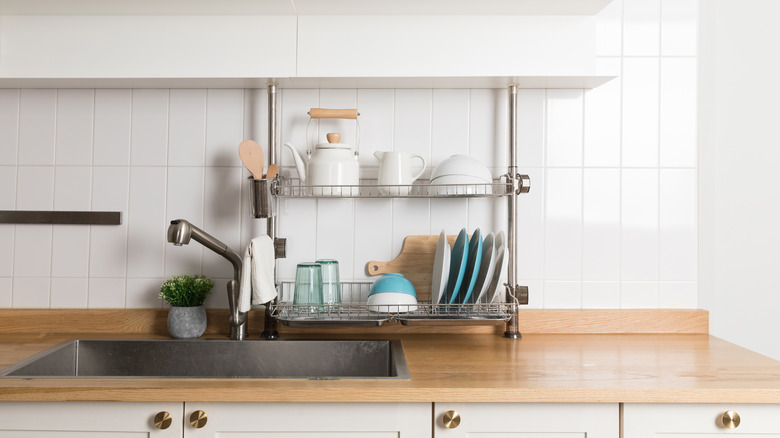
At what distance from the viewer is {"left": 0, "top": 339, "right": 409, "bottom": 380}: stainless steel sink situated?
1.54 metres

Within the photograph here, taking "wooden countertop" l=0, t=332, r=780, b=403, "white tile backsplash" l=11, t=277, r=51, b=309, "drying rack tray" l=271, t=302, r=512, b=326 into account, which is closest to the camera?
"wooden countertop" l=0, t=332, r=780, b=403

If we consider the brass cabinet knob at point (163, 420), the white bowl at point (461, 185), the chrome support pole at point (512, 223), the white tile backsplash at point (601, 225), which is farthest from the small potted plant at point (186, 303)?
the white tile backsplash at point (601, 225)

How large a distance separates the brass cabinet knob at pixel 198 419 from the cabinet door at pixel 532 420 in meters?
0.45

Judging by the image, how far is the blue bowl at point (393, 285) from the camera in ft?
4.99

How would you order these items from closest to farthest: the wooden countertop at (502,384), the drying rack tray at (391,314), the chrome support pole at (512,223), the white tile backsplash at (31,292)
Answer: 1. the wooden countertop at (502,384)
2. the drying rack tray at (391,314)
3. the chrome support pole at (512,223)
4. the white tile backsplash at (31,292)

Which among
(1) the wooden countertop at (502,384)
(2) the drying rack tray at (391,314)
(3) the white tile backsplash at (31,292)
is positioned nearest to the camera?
(1) the wooden countertop at (502,384)

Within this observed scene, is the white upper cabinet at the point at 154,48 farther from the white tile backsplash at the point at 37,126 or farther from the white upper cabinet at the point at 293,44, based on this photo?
the white tile backsplash at the point at 37,126

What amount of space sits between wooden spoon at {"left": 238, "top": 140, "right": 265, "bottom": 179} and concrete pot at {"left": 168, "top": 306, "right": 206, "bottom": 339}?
40 centimetres

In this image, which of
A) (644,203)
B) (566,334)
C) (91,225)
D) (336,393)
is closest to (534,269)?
(566,334)

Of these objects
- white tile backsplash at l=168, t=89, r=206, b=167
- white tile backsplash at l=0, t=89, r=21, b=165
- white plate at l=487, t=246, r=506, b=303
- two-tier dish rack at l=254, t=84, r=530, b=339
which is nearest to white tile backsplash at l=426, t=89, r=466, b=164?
two-tier dish rack at l=254, t=84, r=530, b=339

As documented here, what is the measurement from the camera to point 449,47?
1.53 meters

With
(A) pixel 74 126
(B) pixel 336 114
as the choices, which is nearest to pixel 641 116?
(B) pixel 336 114

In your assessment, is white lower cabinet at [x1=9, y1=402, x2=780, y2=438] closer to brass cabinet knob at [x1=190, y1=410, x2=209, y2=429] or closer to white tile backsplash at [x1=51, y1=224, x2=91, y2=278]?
brass cabinet knob at [x1=190, y1=410, x2=209, y2=429]

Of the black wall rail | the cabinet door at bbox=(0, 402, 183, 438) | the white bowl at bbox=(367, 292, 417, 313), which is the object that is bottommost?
the cabinet door at bbox=(0, 402, 183, 438)
